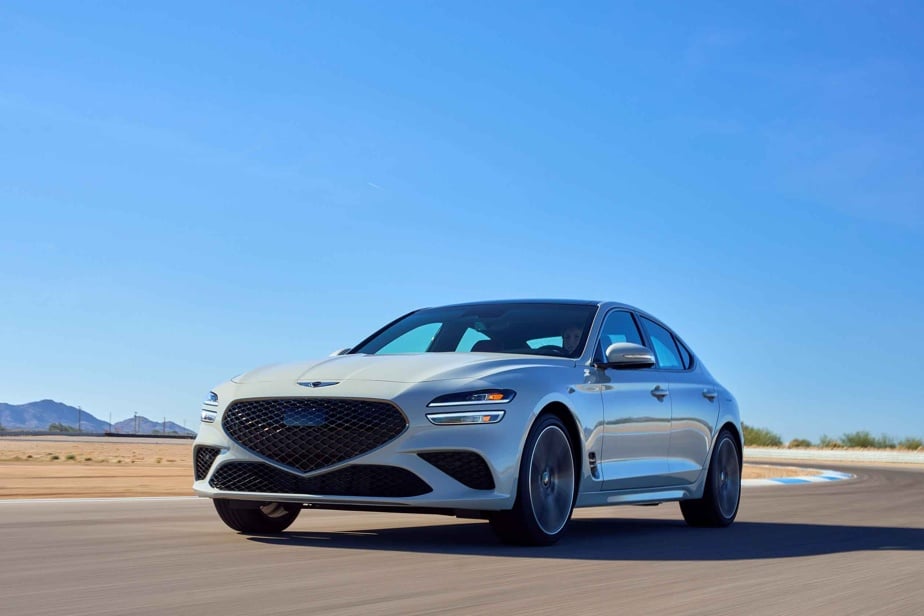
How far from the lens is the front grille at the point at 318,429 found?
292 inches

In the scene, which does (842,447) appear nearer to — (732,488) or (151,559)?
(732,488)

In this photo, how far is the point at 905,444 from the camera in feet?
236

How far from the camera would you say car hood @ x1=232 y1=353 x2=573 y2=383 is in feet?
25.1

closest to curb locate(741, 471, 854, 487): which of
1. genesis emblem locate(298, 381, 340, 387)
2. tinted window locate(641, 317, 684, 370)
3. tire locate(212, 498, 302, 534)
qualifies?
tinted window locate(641, 317, 684, 370)

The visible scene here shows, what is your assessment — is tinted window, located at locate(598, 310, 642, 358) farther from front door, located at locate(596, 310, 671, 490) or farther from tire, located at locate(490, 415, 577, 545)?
tire, located at locate(490, 415, 577, 545)

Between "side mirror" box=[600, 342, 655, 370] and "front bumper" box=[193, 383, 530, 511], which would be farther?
→ "side mirror" box=[600, 342, 655, 370]

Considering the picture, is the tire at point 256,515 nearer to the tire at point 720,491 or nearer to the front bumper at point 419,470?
the front bumper at point 419,470

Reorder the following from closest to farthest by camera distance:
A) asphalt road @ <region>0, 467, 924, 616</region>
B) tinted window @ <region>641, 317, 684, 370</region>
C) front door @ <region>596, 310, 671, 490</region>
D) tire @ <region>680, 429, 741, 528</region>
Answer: asphalt road @ <region>0, 467, 924, 616</region>
front door @ <region>596, 310, 671, 490</region>
tinted window @ <region>641, 317, 684, 370</region>
tire @ <region>680, 429, 741, 528</region>

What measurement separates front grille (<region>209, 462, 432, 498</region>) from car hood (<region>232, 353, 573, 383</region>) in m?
0.54

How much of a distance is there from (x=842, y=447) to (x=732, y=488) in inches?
2548

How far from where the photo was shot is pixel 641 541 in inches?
348

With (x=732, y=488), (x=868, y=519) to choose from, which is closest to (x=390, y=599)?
(x=732, y=488)

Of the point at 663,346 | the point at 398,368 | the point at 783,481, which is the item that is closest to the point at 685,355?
the point at 663,346

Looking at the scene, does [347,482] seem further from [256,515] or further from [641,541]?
[641,541]
